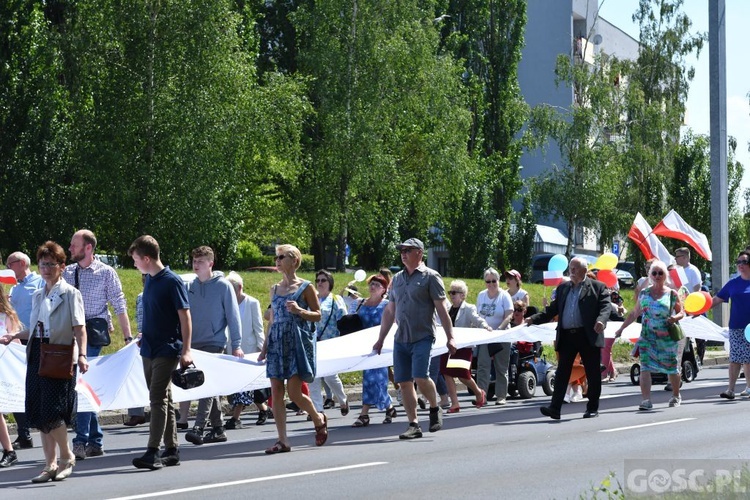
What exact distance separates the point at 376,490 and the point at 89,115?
3216 cm

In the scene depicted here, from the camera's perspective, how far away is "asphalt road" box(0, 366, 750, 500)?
9672 millimetres

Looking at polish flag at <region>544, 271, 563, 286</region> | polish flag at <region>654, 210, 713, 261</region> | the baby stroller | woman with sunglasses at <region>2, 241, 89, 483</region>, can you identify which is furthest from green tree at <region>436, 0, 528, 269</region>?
woman with sunglasses at <region>2, 241, 89, 483</region>

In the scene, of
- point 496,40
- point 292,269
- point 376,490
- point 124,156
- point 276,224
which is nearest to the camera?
point 376,490

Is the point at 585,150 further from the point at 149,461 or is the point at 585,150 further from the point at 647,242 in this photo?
the point at 149,461

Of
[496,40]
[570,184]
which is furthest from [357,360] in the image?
[570,184]

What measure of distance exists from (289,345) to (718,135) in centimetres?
1800

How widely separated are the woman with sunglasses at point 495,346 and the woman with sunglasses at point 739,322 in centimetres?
283

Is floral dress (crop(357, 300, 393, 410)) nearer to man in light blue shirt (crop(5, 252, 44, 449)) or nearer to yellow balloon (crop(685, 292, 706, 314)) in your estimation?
man in light blue shirt (crop(5, 252, 44, 449))

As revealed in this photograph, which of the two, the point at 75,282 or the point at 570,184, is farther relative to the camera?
the point at 570,184

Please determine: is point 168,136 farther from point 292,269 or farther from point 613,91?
point 613,91

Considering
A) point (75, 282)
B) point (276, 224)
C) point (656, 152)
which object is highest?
point (656, 152)

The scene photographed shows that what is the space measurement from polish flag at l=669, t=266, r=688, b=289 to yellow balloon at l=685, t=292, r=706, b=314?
252cm

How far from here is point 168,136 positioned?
1553 inches

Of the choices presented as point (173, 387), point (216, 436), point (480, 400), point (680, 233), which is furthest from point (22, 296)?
point (680, 233)
